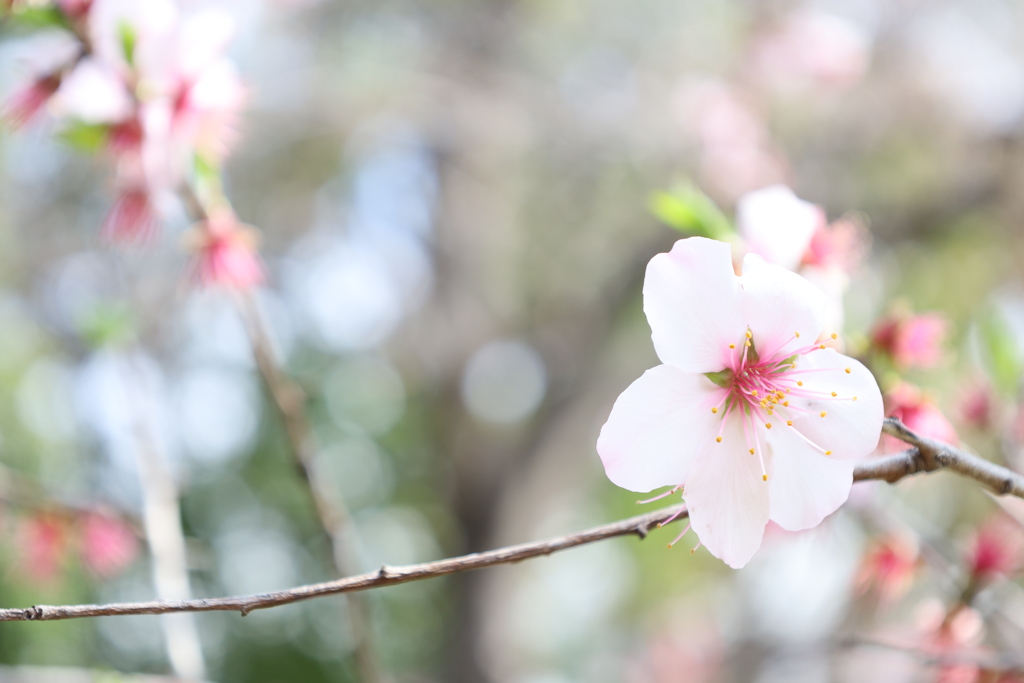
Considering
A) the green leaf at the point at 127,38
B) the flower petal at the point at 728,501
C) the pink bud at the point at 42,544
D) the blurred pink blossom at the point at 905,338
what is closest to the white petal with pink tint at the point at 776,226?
the blurred pink blossom at the point at 905,338

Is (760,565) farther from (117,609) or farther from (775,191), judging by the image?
(117,609)

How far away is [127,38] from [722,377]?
686 mm

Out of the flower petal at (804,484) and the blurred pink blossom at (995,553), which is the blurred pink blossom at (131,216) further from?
the blurred pink blossom at (995,553)

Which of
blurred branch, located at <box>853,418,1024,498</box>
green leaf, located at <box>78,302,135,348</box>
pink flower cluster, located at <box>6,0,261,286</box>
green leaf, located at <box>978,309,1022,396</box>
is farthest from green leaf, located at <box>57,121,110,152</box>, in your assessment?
green leaf, located at <box>978,309,1022,396</box>

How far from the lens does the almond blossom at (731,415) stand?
1.51 feet

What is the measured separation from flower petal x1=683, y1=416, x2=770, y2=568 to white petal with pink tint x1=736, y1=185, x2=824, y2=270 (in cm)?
24

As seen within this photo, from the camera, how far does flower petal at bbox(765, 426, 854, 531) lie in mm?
452

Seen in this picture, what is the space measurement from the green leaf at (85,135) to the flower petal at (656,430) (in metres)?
0.67

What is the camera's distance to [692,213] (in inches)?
27.9

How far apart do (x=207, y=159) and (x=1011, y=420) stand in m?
1.04

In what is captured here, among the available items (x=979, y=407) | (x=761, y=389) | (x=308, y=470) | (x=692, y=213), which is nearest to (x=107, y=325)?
(x=308, y=470)

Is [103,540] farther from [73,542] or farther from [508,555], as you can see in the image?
[508,555]

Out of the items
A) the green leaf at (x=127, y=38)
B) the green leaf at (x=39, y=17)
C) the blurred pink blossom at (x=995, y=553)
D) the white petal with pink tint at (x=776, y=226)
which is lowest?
the blurred pink blossom at (x=995, y=553)

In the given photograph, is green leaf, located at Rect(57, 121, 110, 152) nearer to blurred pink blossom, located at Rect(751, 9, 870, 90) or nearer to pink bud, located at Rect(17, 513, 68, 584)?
pink bud, located at Rect(17, 513, 68, 584)
